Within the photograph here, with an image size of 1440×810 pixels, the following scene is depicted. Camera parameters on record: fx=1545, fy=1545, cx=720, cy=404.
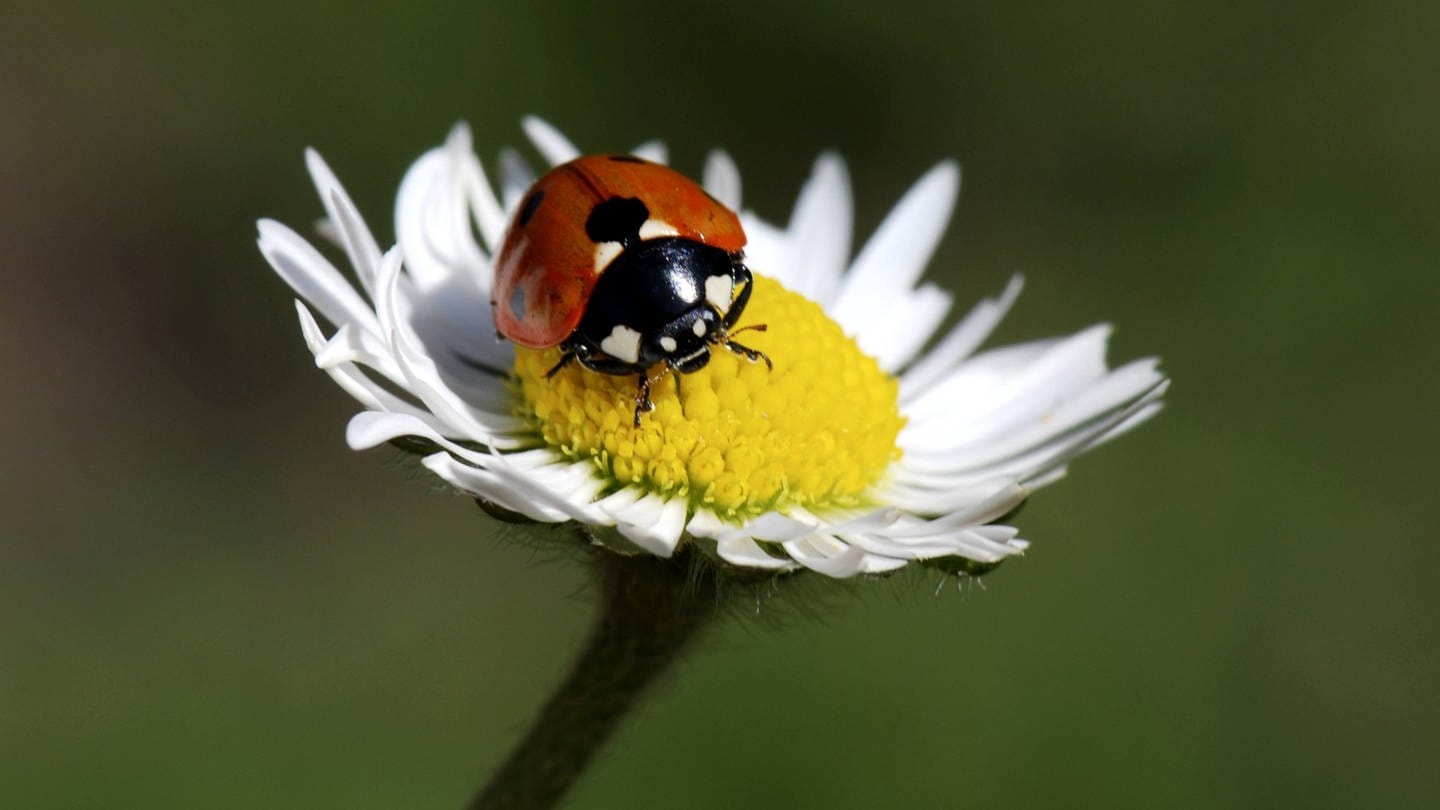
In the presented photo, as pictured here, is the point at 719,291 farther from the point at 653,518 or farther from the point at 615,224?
the point at 653,518

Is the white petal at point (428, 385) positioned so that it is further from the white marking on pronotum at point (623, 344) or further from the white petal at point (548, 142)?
the white petal at point (548, 142)

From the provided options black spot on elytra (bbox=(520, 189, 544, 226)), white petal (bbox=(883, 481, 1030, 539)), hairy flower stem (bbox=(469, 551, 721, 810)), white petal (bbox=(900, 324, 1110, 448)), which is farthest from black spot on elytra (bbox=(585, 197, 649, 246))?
white petal (bbox=(900, 324, 1110, 448))

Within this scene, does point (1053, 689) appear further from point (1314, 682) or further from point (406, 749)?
point (406, 749)

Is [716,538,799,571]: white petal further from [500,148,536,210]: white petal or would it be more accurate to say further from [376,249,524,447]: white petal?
[500,148,536,210]: white petal

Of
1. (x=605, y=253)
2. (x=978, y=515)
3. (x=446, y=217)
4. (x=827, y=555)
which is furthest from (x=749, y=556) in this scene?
(x=446, y=217)

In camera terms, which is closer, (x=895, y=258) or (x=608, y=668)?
(x=608, y=668)

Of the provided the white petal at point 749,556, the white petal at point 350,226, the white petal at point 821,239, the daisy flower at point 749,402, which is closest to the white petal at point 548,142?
the daisy flower at point 749,402

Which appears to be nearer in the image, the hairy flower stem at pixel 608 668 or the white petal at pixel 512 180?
the hairy flower stem at pixel 608 668
